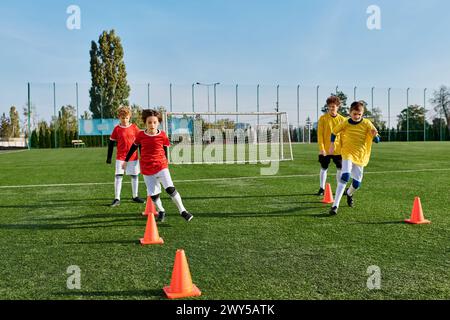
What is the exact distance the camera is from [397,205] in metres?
7.05

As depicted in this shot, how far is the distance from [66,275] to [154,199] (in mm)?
2541

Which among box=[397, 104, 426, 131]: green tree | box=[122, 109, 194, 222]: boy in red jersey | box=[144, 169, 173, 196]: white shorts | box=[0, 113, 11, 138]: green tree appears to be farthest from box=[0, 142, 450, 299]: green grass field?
box=[0, 113, 11, 138]: green tree

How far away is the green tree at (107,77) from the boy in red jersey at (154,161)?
161ft

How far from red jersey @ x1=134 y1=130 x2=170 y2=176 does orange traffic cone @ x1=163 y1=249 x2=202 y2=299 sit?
9.48ft

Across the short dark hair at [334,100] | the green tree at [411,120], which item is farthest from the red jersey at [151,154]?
the green tree at [411,120]

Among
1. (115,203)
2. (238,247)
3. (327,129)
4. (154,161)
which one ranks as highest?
(327,129)

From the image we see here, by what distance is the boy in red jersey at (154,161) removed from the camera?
6074mm

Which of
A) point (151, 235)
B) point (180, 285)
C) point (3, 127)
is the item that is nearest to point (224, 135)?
point (151, 235)

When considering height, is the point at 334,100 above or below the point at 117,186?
above

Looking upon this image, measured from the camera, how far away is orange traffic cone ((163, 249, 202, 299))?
324 cm

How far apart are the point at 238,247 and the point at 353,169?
314cm

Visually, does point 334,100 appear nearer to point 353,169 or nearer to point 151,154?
point 353,169

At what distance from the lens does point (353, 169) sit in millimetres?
6859

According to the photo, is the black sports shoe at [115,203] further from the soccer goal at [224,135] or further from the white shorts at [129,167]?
the soccer goal at [224,135]
